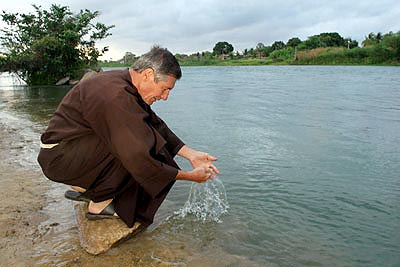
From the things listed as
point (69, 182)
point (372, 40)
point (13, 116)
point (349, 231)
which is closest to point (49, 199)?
point (69, 182)

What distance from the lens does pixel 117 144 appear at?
2.68 metres

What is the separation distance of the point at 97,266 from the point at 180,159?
368cm

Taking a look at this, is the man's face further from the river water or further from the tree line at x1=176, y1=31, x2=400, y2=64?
the tree line at x1=176, y1=31, x2=400, y2=64

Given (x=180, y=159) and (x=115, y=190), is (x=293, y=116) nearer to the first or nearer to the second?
(x=180, y=159)

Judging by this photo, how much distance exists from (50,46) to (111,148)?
83.4 ft

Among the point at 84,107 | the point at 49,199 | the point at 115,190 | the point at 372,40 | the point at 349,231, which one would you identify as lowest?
the point at 349,231

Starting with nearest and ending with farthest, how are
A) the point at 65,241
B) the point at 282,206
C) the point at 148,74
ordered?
the point at 148,74 < the point at 65,241 < the point at 282,206

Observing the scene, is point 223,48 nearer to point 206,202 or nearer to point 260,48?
point 260,48

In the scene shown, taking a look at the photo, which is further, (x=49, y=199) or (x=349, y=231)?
(x=49, y=199)

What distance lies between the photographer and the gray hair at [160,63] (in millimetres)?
2865

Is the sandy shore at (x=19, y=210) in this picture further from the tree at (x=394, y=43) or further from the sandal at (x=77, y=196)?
the tree at (x=394, y=43)

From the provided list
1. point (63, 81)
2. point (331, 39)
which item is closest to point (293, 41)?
point (331, 39)

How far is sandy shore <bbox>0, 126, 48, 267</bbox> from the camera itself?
9.96 ft

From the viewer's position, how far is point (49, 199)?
4.18 meters
